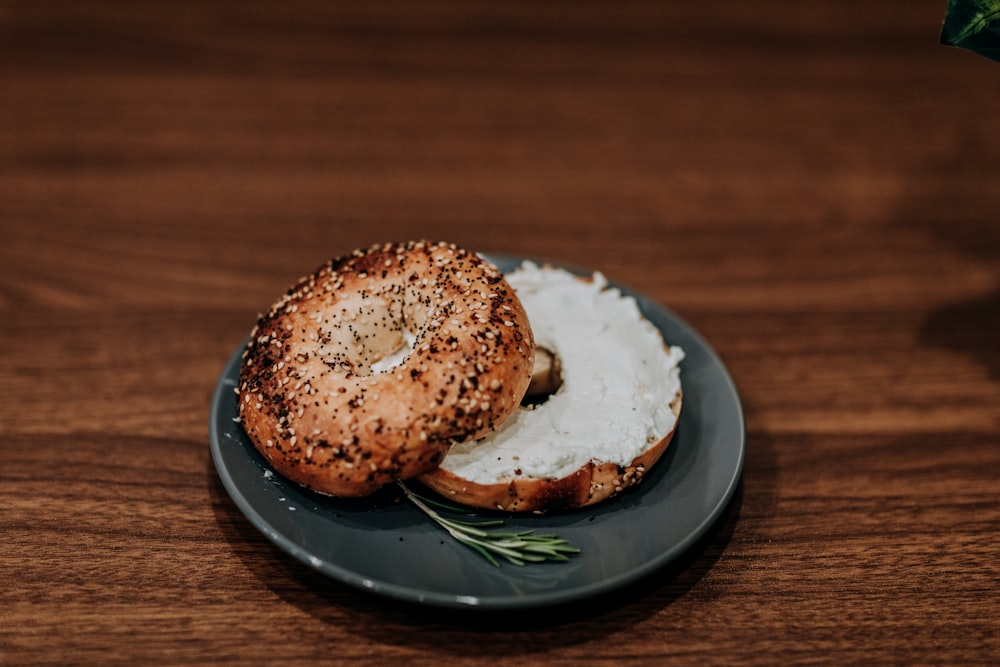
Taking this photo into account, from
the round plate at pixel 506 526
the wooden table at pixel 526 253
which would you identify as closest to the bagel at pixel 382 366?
the round plate at pixel 506 526

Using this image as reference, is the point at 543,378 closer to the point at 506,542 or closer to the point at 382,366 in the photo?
the point at 382,366

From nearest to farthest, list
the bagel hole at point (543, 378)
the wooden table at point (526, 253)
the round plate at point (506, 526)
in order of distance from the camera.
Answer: the round plate at point (506, 526)
the wooden table at point (526, 253)
the bagel hole at point (543, 378)

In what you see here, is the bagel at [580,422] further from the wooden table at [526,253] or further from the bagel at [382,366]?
the wooden table at [526,253]

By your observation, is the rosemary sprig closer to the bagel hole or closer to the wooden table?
the wooden table

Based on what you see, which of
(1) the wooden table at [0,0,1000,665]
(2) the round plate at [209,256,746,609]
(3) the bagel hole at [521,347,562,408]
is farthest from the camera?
(3) the bagel hole at [521,347,562,408]

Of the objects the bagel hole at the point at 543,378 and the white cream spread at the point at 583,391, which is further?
the bagel hole at the point at 543,378

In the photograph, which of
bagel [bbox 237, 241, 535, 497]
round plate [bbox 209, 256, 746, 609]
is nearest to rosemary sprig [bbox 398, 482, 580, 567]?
round plate [bbox 209, 256, 746, 609]
